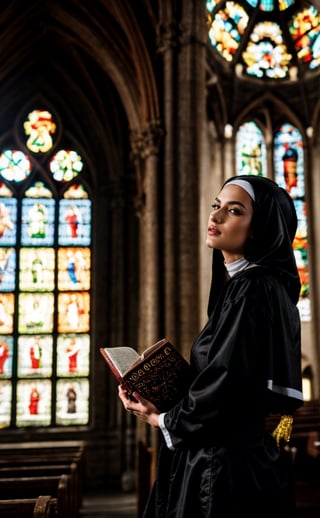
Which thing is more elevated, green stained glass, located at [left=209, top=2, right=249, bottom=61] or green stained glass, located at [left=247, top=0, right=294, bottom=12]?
green stained glass, located at [left=247, top=0, right=294, bottom=12]

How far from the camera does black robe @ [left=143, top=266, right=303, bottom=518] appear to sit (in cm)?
185

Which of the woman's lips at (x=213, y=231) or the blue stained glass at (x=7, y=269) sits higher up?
the blue stained glass at (x=7, y=269)

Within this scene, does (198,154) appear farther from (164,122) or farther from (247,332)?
(247,332)

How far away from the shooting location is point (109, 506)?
35.0 feet

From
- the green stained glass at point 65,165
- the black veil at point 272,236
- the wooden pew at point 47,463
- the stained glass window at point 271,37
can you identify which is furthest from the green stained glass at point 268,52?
the black veil at point 272,236

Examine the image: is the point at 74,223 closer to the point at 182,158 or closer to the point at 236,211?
Answer: the point at 182,158

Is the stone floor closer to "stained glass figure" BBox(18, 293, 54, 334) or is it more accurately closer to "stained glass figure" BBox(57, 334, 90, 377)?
"stained glass figure" BBox(57, 334, 90, 377)

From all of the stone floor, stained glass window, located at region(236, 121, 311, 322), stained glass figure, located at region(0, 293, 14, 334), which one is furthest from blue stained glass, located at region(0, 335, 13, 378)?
stained glass window, located at region(236, 121, 311, 322)

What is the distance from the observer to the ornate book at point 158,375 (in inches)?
81.2

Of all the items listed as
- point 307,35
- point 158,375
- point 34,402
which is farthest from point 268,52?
point 158,375

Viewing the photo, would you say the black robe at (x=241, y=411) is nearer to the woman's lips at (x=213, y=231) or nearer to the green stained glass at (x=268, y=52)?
the woman's lips at (x=213, y=231)

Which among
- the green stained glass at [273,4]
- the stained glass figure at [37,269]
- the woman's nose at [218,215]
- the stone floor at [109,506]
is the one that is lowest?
the stone floor at [109,506]

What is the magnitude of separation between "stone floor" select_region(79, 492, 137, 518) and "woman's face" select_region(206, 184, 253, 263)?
8.08 metres

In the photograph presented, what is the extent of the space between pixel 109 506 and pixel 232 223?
31.3 ft
